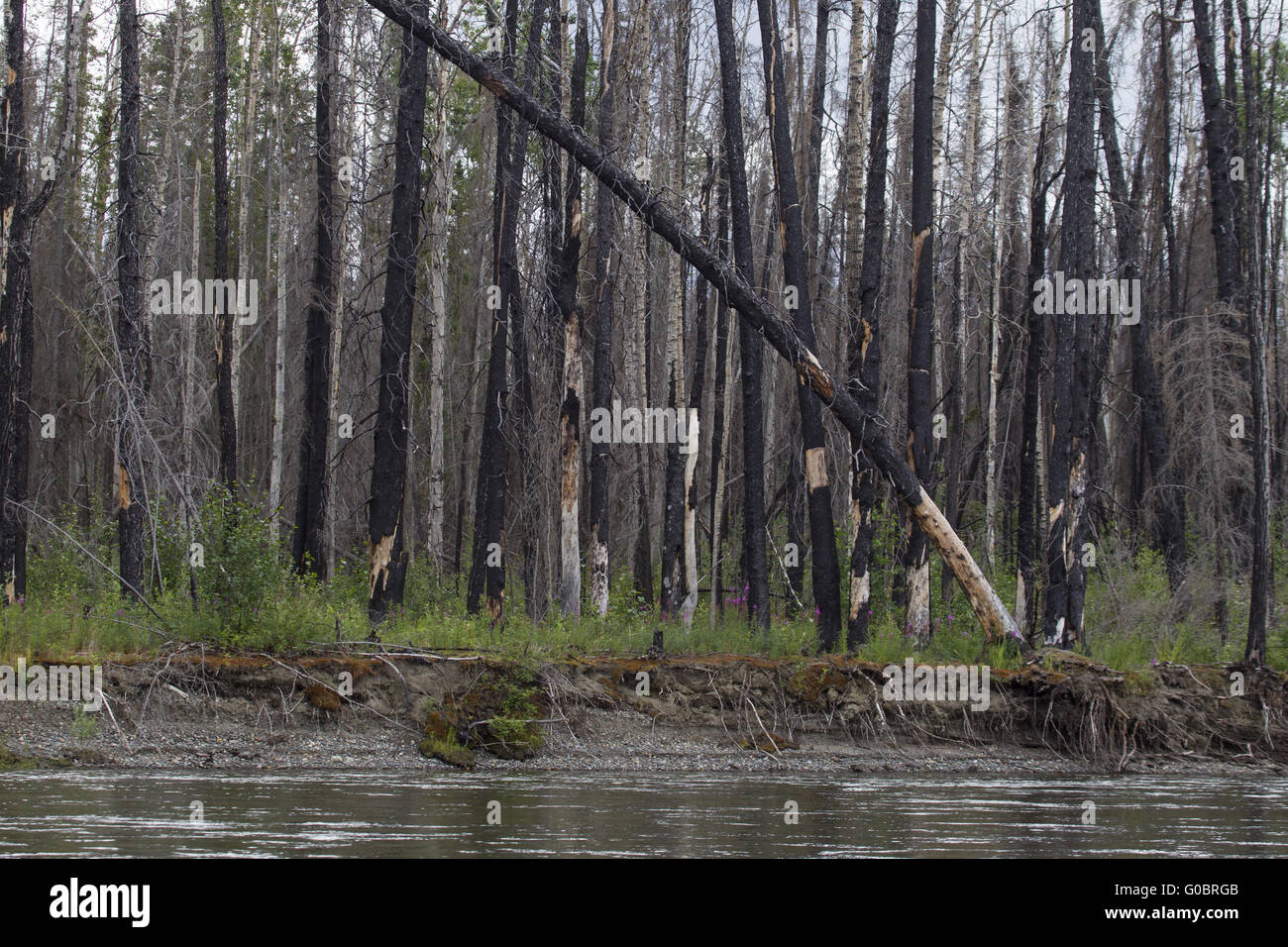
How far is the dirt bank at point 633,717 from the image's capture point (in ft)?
36.0

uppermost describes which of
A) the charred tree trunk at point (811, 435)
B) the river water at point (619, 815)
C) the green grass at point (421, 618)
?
the charred tree trunk at point (811, 435)

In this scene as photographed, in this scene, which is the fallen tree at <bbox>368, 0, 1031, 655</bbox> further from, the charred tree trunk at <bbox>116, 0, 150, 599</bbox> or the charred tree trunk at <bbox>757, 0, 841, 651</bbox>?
the charred tree trunk at <bbox>116, 0, 150, 599</bbox>

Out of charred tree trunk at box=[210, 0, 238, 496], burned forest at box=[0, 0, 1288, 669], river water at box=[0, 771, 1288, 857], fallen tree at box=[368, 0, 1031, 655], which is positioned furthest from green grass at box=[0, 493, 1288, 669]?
charred tree trunk at box=[210, 0, 238, 496]

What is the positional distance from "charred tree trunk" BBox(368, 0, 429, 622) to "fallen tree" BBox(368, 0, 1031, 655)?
2232 millimetres

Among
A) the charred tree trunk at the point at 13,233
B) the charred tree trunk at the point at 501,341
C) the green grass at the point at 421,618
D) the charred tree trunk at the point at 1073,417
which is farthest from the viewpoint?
the charred tree trunk at the point at 501,341

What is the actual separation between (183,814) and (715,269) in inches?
277

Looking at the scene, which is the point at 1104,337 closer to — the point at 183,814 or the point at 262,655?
the point at 262,655

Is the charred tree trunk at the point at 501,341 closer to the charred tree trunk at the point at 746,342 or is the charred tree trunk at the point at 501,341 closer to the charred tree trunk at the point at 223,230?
the charred tree trunk at the point at 746,342

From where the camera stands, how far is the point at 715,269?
11.5 metres

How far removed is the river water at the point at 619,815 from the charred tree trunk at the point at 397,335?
3.78 m

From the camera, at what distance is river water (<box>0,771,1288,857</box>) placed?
7.20 metres

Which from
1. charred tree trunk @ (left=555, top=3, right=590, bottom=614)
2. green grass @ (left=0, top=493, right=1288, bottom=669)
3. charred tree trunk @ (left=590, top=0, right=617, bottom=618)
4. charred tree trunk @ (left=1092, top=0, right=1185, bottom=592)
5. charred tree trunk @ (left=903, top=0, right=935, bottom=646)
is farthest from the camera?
charred tree trunk @ (left=1092, top=0, right=1185, bottom=592)

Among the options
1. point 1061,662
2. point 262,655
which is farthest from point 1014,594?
point 262,655

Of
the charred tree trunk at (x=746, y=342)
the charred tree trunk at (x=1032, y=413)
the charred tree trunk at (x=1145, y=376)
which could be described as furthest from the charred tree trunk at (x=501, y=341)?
the charred tree trunk at (x=1145, y=376)
